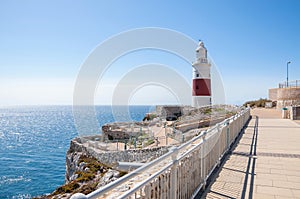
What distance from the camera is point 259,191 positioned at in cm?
395

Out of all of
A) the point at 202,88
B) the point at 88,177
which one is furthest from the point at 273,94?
the point at 88,177

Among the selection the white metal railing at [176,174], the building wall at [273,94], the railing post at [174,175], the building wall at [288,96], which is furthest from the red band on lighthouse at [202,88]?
the railing post at [174,175]

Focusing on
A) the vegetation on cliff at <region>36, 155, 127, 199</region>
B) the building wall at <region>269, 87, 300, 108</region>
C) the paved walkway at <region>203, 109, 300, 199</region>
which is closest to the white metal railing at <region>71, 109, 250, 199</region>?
the paved walkway at <region>203, 109, 300, 199</region>

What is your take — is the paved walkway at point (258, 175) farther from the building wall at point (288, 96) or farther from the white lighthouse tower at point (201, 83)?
the building wall at point (288, 96)

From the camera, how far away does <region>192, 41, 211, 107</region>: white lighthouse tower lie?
104 feet

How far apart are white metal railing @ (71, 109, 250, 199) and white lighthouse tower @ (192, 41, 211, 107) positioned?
2711 centimetres

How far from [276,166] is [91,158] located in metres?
14.7

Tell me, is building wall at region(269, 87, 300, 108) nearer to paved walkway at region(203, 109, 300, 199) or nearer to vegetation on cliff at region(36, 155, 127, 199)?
paved walkway at region(203, 109, 300, 199)

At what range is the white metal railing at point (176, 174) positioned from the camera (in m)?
2.01

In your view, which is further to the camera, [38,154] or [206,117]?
[38,154]

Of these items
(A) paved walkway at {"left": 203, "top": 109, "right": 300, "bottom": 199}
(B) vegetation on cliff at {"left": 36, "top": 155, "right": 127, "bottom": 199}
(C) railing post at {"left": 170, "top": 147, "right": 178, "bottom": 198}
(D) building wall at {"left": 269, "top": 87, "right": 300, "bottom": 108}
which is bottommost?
(B) vegetation on cliff at {"left": 36, "top": 155, "right": 127, "bottom": 199}

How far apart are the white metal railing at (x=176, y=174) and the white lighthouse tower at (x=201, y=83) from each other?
27.1 metres

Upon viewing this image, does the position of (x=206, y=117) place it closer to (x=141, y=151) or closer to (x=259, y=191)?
(x=141, y=151)

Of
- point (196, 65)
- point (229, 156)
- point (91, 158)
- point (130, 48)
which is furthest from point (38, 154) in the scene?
point (229, 156)
